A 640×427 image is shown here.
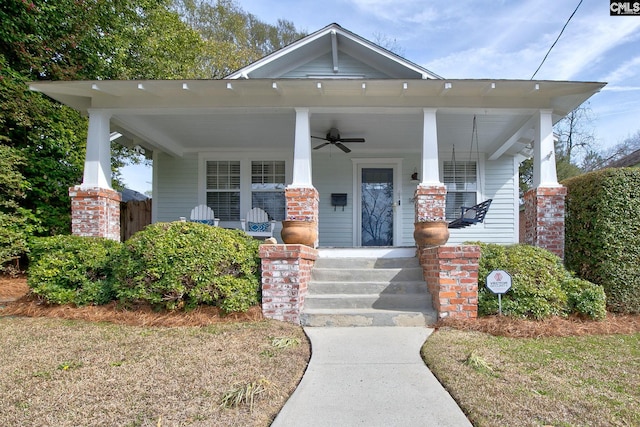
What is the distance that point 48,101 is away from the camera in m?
8.48

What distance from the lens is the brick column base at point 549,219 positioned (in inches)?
223

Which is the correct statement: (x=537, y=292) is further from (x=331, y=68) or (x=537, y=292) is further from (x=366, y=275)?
(x=331, y=68)

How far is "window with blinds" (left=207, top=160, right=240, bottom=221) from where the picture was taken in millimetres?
8922

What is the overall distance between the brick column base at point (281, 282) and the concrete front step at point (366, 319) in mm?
198

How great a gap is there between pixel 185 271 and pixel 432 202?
3.67 metres

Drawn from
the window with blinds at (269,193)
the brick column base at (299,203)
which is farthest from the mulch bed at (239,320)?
the window with blinds at (269,193)

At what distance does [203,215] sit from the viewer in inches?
327

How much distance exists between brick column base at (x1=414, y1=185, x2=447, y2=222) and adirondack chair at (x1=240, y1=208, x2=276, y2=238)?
340cm

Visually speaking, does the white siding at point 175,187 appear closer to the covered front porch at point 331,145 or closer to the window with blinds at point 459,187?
the covered front porch at point 331,145

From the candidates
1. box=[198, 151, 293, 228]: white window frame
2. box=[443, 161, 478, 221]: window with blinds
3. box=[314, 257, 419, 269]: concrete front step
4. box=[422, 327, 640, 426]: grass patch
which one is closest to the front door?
box=[443, 161, 478, 221]: window with blinds

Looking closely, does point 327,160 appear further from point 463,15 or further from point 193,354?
point 193,354

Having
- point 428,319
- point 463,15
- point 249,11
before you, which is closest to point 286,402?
point 428,319

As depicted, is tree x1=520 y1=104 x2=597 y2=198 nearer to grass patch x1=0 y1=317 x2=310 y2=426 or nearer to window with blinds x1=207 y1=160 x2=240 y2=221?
window with blinds x1=207 y1=160 x2=240 y2=221

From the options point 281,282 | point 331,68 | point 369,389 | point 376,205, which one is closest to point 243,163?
point 331,68
